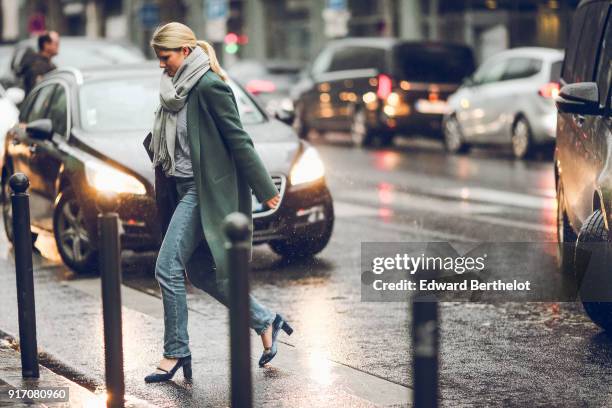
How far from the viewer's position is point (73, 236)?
10977 mm

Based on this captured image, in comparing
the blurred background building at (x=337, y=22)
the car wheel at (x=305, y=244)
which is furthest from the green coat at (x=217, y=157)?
the blurred background building at (x=337, y=22)

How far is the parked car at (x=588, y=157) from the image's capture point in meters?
7.80

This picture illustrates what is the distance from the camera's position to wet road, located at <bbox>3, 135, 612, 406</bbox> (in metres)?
7.09

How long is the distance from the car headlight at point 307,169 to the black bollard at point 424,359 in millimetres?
6586

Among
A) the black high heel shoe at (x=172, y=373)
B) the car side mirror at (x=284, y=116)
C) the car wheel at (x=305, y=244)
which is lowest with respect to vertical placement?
the car wheel at (x=305, y=244)

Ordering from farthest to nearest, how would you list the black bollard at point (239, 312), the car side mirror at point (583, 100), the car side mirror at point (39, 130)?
the car side mirror at point (39, 130), the car side mirror at point (583, 100), the black bollard at point (239, 312)

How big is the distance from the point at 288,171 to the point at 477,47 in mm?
22193

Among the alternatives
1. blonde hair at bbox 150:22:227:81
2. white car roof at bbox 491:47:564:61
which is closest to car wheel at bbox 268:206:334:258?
blonde hair at bbox 150:22:227:81

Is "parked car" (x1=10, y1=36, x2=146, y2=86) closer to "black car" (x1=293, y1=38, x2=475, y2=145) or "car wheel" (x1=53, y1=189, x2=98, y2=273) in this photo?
"black car" (x1=293, y1=38, x2=475, y2=145)

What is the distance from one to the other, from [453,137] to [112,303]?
1792 cm

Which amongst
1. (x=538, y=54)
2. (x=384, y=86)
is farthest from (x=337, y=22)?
(x=538, y=54)

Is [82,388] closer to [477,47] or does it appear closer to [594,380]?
[594,380]

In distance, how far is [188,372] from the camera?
23.7 ft

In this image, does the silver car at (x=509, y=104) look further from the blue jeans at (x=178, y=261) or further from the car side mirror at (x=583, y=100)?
the blue jeans at (x=178, y=261)
